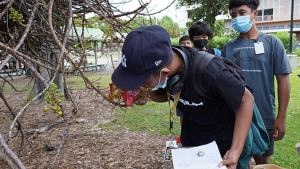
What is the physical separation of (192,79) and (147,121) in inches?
149

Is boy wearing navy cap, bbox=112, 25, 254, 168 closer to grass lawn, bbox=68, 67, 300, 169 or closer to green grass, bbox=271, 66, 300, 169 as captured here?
grass lawn, bbox=68, 67, 300, 169

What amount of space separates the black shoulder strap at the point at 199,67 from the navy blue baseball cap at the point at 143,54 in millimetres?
167

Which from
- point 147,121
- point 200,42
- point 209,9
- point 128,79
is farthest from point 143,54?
point 209,9

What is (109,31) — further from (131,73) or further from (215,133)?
(215,133)

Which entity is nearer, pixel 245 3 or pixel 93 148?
pixel 245 3

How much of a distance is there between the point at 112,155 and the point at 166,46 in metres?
2.44

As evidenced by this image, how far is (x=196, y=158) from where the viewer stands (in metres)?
Answer: 1.30

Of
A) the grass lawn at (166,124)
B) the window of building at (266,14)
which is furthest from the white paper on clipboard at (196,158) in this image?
the window of building at (266,14)

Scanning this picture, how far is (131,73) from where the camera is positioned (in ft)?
4.01

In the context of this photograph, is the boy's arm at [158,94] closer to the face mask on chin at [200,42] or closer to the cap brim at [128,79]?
the cap brim at [128,79]

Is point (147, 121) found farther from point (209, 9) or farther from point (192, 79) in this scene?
point (209, 9)

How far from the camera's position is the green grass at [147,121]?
4434mm

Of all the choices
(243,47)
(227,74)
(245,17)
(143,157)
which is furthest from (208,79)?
(143,157)

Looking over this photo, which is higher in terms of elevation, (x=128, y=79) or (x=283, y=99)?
(x=128, y=79)
